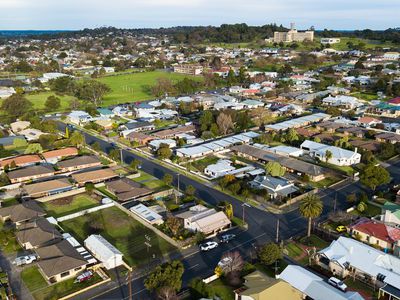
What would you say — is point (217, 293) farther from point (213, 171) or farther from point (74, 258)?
point (213, 171)

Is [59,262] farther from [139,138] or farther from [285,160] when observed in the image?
[139,138]

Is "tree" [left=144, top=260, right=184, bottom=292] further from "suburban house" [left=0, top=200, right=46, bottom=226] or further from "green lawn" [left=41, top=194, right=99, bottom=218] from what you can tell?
"green lawn" [left=41, top=194, right=99, bottom=218]

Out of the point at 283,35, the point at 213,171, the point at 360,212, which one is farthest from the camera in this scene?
the point at 283,35

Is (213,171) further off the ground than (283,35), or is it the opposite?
(283,35)

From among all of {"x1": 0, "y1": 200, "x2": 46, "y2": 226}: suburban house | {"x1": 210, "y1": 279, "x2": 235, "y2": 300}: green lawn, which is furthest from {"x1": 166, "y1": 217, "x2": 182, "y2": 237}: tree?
{"x1": 0, "y1": 200, "x2": 46, "y2": 226}: suburban house

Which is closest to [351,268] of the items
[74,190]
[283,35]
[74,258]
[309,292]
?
[309,292]

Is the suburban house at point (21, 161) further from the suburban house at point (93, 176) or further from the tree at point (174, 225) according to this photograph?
the tree at point (174, 225)
